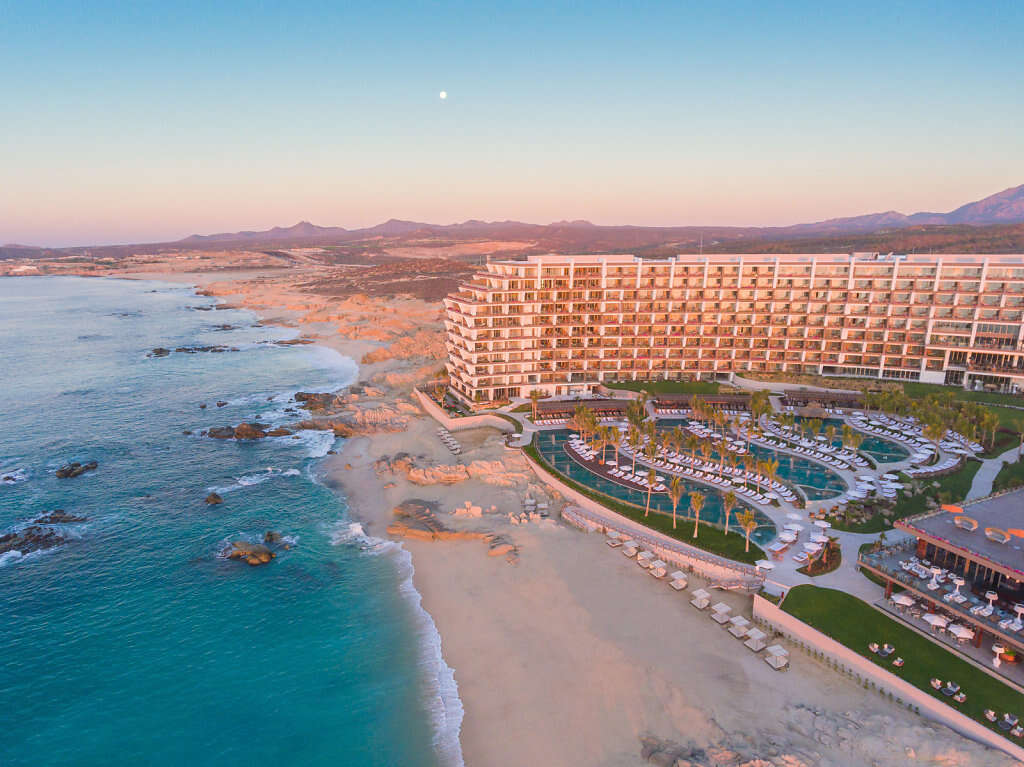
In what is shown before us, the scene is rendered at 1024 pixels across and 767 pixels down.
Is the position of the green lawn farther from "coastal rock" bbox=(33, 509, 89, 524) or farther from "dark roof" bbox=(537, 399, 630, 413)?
"coastal rock" bbox=(33, 509, 89, 524)

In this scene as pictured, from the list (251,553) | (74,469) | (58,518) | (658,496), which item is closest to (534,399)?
(658,496)

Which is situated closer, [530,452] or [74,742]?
[74,742]

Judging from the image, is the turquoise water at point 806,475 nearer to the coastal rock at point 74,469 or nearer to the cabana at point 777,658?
the cabana at point 777,658

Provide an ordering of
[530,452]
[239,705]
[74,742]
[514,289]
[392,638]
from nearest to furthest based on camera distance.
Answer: [74,742], [239,705], [392,638], [530,452], [514,289]

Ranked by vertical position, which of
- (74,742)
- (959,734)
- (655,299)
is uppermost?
(655,299)

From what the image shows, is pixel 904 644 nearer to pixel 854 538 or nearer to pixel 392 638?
pixel 854 538

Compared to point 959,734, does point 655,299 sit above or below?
above

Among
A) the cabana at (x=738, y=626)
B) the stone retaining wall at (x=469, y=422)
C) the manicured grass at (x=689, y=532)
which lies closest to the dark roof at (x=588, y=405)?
the stone retaining wall at (x=469, y=422)

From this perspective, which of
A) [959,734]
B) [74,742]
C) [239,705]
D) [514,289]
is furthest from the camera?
[514,289]

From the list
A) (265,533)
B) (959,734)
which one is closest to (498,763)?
(959,734)
